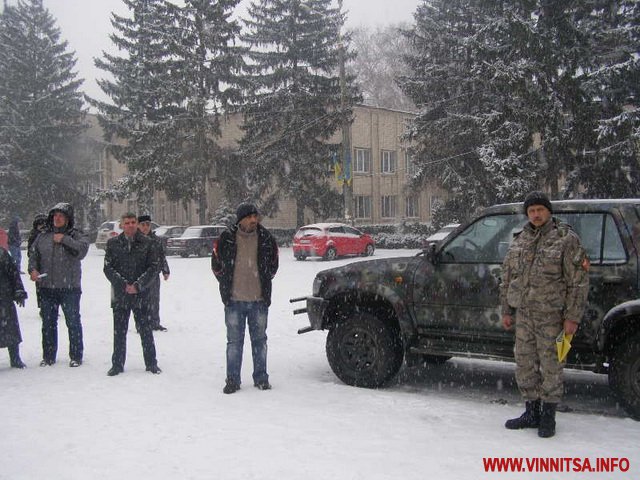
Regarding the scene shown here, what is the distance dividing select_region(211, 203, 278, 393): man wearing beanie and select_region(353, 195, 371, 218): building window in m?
39.4

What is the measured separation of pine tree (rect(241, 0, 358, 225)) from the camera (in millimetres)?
38312

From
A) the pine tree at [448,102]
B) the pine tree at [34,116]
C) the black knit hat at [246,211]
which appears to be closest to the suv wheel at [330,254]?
the pine tree at [448,102]

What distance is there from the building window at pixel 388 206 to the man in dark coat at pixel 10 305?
40695 millimetres

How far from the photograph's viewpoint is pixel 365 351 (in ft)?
23.7

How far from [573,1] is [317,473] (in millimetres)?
25137

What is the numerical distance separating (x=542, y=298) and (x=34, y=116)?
4717 centimetres

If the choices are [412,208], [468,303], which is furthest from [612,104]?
[412,208]

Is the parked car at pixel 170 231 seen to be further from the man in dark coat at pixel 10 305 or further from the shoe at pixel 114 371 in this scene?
the shoe at pixel 114 371

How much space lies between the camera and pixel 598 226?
6.20 meters

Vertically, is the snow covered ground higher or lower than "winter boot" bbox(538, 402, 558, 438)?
lower

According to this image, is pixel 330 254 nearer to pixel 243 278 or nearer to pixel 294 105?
pixel 294 105

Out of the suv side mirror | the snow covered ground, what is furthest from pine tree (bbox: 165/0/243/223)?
the suv side mirror

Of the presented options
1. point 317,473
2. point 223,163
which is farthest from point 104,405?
point 223,163

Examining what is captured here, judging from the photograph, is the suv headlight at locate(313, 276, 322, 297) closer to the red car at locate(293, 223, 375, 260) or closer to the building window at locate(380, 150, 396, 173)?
the red car at locate(293, 223, 375, 260)
